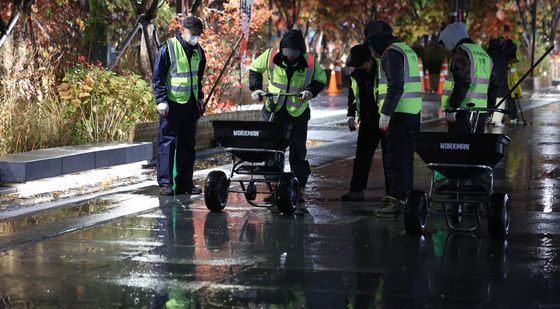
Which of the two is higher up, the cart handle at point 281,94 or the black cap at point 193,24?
the black cap at point 193,24

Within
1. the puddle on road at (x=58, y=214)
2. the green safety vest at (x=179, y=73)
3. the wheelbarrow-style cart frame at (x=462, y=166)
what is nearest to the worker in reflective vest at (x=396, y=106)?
the wheelbarrow-style cart frame at (x=462, y=166)

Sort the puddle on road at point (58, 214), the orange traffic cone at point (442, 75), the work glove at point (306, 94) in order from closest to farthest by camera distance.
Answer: the puddle on road at point (58, 214), the work glove at point (306, 94), the orange traffic cone at point (442, 75)

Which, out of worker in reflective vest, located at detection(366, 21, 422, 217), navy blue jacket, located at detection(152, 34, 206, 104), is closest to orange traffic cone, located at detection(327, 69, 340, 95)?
navy blue jacket, located at detection(152, 34, 206, 104)

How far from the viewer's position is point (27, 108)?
15219 mm

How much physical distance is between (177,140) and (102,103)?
3.70 metres

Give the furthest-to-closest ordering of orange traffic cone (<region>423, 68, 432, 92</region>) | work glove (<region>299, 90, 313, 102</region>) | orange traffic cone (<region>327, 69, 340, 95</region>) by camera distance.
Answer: orange traffic cone (<region>423, 68, 432, 92</region>)
orange traffic cone (<region>327, 69, 340, 95</region>)
work glove (<region>299, 90, 313, 102</region>)

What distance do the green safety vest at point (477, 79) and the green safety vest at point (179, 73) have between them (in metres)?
2.78

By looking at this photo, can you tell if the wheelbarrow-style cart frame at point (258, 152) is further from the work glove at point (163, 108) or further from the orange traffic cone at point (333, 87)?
the orange traffic cone at point (333, 87)

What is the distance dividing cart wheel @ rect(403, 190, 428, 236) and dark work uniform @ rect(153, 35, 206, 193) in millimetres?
3388

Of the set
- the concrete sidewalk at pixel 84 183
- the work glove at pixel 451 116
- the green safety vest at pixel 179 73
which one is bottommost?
the concrete sidewalk at pixel 84 183

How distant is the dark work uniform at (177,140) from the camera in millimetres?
12797

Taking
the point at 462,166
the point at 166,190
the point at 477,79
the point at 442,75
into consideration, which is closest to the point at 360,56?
the point at 477,79

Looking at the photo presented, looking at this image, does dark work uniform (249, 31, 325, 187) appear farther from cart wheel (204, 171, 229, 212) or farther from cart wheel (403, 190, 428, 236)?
cart wheel (403, 190, 428, 236)

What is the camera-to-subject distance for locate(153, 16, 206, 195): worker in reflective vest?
12.7 m
